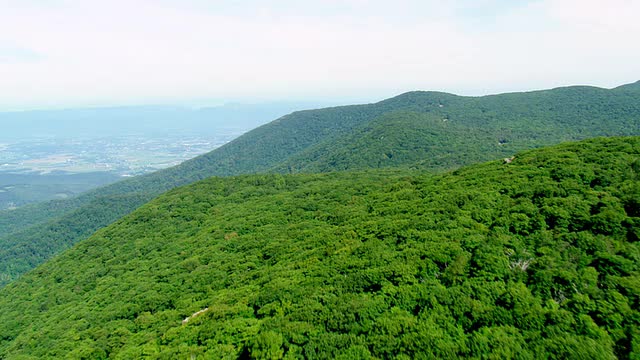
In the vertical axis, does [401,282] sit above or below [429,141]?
above

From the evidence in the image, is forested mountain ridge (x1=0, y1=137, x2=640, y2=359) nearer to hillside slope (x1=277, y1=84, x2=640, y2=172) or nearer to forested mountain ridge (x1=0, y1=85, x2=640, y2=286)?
forested mountain ridge (x1=0, y1=85, x2=640, y2=286)

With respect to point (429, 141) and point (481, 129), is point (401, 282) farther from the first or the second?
point (481, 129)

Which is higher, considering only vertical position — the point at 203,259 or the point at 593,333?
the point at 593,333

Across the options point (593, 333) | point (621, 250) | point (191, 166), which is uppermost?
point (621, 250)

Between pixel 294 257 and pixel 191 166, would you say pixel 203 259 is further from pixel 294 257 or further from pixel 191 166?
pixel 191 166

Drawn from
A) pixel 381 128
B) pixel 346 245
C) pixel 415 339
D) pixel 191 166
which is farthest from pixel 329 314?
pixel 191 166

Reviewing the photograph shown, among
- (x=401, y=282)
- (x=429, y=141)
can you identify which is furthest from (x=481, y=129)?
(x=401, y=282)

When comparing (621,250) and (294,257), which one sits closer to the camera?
(621,250)

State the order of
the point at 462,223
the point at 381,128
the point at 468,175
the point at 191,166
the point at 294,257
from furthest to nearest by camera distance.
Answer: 1. the point at 191,166
2. the point at 381,128
3. the point at 468,175
4. the point at 294,257
5. the point at 462,223
